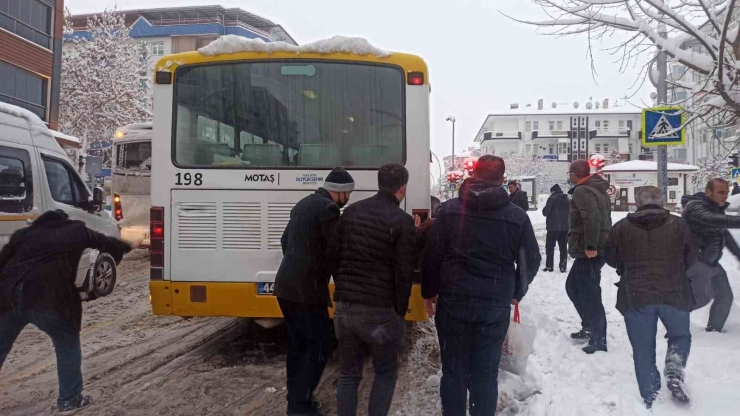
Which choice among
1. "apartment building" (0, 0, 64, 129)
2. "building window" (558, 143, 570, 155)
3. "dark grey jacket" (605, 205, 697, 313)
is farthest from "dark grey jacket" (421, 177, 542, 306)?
"building window" (558, 143, 570, 155)

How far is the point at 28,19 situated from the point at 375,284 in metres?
29.3

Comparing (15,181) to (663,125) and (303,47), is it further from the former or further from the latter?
(663,125)

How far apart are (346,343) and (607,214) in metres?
3.39

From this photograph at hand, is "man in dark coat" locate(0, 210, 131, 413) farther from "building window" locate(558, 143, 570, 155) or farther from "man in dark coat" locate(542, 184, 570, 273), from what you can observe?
"building window" locate(558, 143, 570, 155)

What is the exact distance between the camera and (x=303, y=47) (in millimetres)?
5465

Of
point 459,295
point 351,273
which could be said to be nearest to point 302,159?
point 351,273

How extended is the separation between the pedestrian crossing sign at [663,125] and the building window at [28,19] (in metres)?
26.5

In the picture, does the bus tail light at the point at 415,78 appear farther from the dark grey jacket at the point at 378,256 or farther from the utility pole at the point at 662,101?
the utility pole at the point at 662,101

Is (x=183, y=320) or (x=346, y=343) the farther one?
(x=183, y=320)

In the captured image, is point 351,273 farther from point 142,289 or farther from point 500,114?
point 500,114

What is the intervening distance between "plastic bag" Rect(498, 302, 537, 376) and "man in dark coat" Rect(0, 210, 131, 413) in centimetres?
317

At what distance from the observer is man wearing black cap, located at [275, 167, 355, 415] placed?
13.4ft

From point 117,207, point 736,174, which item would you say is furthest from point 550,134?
point 117,207

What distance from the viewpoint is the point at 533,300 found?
8.59 m
